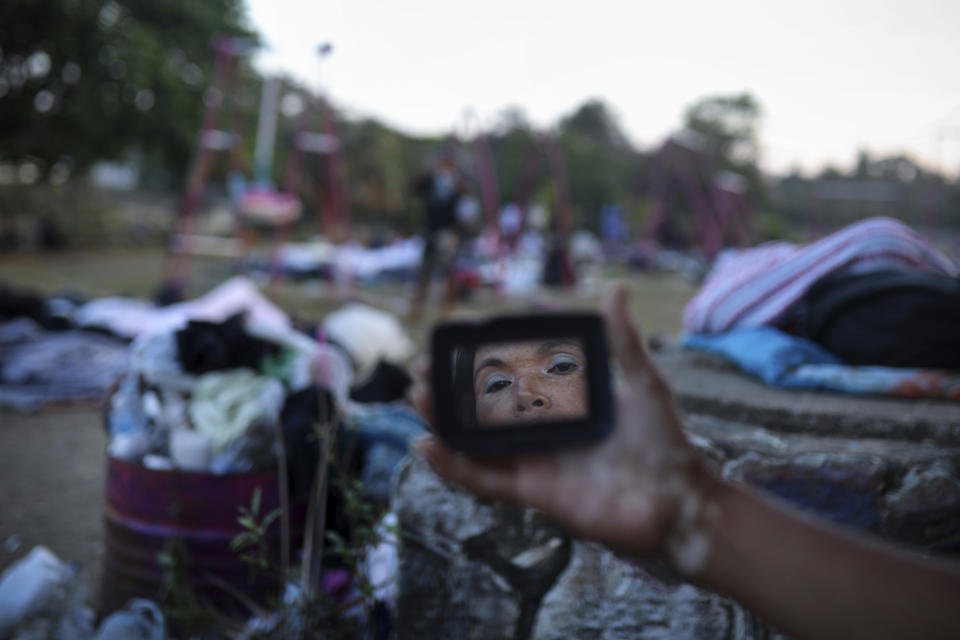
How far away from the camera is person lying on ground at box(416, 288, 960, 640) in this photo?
696mm

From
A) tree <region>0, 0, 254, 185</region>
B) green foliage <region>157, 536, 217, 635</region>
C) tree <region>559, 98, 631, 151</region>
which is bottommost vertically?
green foliage <region>157, 536, 217, 635</region>

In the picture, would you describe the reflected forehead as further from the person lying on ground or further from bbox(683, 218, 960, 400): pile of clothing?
bbox(683, 218, 960, 400): pile of clothing

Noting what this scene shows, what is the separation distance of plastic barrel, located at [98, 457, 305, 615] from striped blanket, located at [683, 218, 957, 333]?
1546 mm

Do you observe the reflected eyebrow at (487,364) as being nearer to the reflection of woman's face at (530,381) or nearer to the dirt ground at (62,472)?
the reflection of woman's face at (530,381)

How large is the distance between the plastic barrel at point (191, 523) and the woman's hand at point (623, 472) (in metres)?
1.20

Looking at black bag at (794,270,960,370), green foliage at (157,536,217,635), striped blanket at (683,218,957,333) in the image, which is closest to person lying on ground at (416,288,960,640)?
green foliage at (157,536,217,635)

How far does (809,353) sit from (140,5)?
1712 centimetres

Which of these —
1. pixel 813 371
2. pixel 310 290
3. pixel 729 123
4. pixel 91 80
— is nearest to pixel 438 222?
pixel 310 290

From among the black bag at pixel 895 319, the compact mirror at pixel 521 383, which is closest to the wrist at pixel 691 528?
the compact mirror at pixel 521 383

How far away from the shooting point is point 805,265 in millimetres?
Result: 2160

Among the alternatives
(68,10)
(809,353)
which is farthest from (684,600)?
(68,10)

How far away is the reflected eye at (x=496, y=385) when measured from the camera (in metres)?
0.71

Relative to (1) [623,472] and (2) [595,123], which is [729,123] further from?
(1) [623,472]

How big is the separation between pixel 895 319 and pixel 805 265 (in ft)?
1.23
